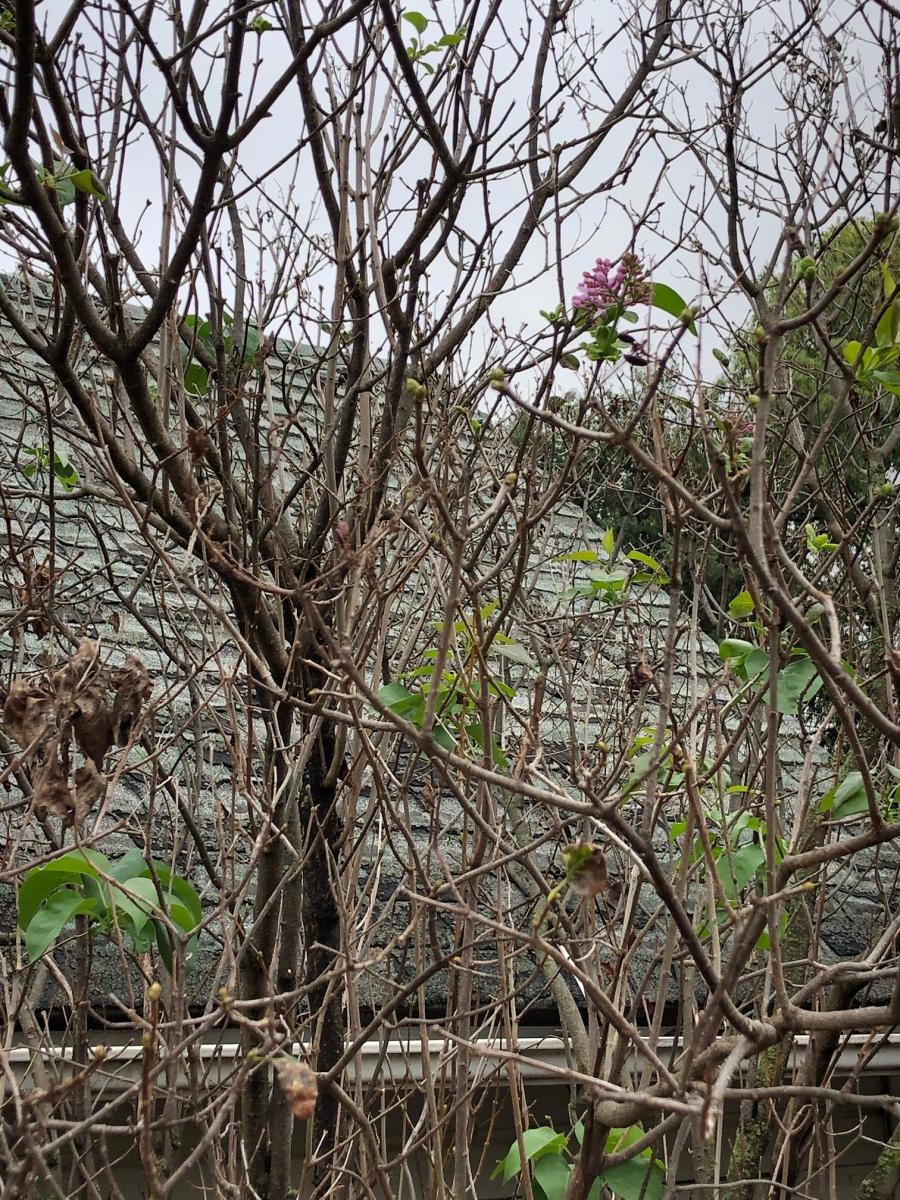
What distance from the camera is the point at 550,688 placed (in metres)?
4.01

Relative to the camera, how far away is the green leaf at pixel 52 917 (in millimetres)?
1517

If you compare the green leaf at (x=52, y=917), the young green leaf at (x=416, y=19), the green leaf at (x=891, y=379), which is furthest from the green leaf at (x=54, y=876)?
the young green leaf at (x=416, y=19)

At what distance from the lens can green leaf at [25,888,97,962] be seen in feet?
4.98

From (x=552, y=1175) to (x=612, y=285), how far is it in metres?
1.44

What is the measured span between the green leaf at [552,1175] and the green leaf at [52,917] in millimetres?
855

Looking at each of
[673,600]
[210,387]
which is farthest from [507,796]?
[673,600]

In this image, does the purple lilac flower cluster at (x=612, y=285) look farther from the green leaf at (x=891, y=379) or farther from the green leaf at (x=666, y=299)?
the green leaf at (x=891, y=379)

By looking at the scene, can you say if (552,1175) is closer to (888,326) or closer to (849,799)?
(849,799)

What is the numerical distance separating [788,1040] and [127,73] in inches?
103

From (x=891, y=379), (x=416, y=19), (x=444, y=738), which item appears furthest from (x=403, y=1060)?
(x=416, y=19)

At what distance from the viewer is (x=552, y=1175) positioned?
1.80 meters

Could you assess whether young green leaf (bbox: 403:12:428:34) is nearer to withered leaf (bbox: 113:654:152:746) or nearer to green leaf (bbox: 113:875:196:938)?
withered leaf (bbox: 113:654:152:746)

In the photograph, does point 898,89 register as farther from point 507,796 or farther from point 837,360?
point 507,796

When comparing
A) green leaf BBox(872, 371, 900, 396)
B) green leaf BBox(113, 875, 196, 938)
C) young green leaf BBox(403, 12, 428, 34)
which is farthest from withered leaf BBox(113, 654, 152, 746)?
young green leaf BBox(403, 12, 428, 34)
